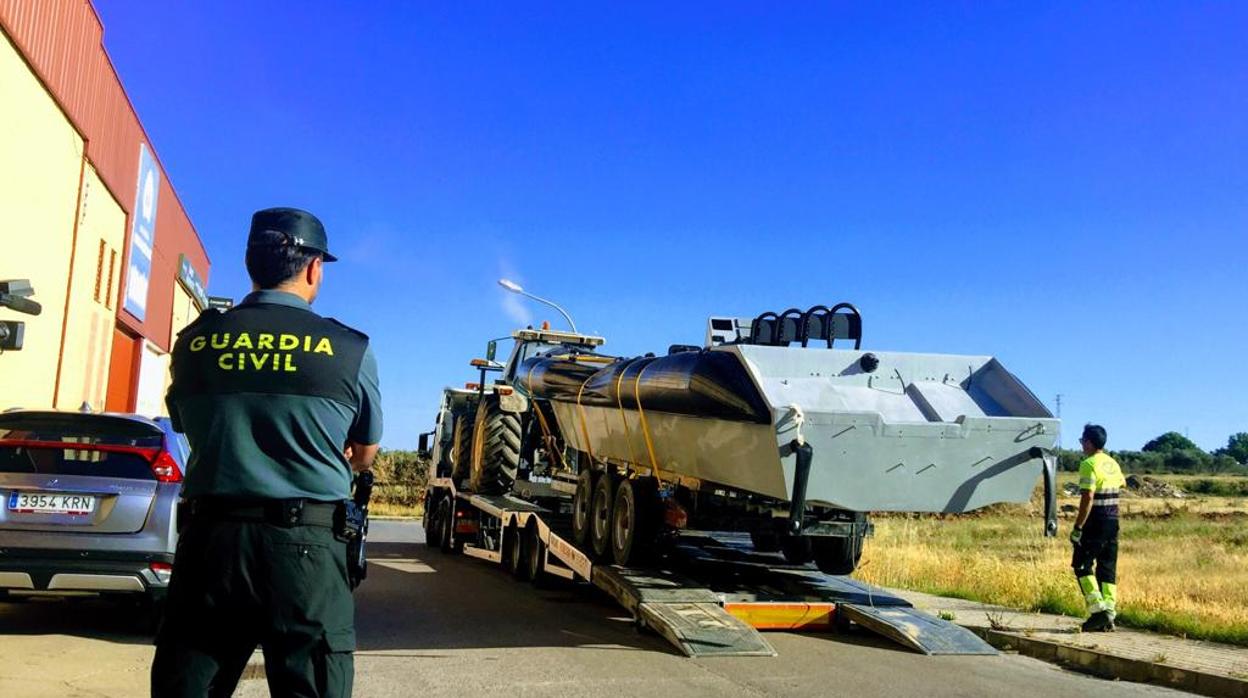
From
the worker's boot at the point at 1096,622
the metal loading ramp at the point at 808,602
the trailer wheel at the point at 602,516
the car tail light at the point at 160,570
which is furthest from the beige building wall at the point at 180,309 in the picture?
the worker's boot at the point at 1096,622

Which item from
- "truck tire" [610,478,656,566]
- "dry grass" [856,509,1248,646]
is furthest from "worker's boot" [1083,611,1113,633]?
"truck tire" [610,478,656,566]

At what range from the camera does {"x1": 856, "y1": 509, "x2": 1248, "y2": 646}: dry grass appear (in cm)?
1000

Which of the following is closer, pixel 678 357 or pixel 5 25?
pixel 678 357

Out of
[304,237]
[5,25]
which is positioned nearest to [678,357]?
[304,237]

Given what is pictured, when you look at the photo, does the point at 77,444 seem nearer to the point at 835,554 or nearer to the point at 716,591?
the point at 716,591

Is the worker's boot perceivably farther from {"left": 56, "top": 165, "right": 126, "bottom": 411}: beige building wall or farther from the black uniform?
{"left": 56, "top": 165, "right": 126, "bottom": 411}: beige building wall

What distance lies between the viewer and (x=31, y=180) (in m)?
Result: 14.7

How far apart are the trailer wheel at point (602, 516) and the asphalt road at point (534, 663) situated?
78cm

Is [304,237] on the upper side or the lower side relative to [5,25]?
lower

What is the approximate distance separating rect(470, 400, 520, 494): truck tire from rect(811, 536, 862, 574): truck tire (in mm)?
4853

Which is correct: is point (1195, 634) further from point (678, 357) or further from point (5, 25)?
point (5, 25)

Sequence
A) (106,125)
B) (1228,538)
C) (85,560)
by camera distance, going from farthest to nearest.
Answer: (1228,538) < (106,125) < (85,560)

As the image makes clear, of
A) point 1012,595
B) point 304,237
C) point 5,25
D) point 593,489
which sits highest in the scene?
point 5,25

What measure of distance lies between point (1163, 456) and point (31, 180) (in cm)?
9652
